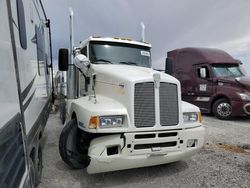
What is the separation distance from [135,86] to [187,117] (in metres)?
1.07

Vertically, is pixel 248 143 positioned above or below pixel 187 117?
below

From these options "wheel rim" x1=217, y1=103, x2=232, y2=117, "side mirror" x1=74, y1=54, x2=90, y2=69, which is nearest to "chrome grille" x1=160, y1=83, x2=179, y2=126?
"side mirror" x1=74, y1=54, x2=90, y2=69

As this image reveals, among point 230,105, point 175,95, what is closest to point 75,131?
point 175,95

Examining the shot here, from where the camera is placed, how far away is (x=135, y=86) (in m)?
3.62

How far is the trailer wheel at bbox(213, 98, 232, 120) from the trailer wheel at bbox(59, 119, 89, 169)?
6960 millimetres

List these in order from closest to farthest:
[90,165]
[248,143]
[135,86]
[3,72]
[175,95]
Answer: [3,72] < [90,165] < [135,86] < [175,95] < [248,143]

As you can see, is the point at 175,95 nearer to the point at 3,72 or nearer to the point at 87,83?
the point at 87,83

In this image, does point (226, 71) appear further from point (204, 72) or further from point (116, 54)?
point (116, 54)

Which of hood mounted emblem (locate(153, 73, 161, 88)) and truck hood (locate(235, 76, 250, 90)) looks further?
truck hood (locate(235, 76, 250, 90))

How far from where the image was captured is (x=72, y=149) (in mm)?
3926

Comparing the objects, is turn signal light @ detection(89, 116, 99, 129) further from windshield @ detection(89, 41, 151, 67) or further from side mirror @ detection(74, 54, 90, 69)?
windshield @ detection(89, 41, 151, 67)

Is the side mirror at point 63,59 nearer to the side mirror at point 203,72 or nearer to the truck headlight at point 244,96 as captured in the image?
the truck headlight at point 244,96

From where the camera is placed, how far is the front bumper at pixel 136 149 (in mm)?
3363

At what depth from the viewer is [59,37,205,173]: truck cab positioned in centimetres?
338
